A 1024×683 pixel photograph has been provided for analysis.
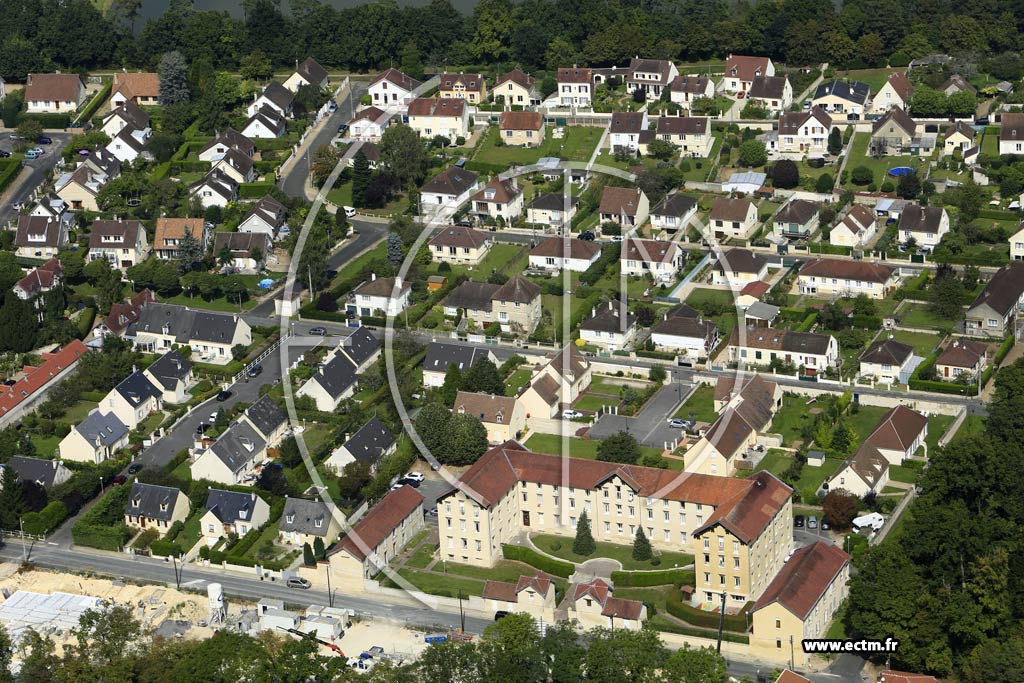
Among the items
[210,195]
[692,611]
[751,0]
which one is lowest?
[692,611]

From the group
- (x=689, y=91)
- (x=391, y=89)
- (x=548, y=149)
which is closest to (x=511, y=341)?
(x=548, y=149)

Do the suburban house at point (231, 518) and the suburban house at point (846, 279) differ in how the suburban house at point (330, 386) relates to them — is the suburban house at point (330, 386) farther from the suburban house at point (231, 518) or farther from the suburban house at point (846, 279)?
the suburban house at point (846, 279)

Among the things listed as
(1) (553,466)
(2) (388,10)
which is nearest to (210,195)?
(2) (388,10)

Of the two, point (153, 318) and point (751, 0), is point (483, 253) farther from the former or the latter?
point (751, 0)

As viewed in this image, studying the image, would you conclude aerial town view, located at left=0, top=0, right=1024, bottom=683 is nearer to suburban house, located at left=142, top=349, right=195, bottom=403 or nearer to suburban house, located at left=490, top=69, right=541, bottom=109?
suburban house, located at left=142, top=349, right=195, bottom=403

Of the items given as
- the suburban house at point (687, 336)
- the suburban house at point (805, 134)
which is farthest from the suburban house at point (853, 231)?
the suburban house at point (687, 336)

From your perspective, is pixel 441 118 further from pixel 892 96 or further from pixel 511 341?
pixel 511 341

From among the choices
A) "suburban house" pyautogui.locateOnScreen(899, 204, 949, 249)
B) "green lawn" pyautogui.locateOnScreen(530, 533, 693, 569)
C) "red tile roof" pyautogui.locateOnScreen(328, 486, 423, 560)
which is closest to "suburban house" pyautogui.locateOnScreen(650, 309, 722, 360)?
"suburban house" pyautogui.locateOnScreen(899, 204, 949, 249)
